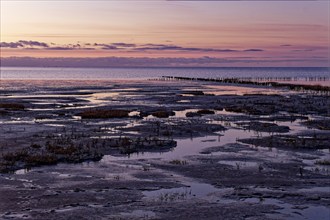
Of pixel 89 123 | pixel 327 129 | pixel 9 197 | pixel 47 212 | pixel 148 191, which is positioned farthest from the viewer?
pixel 89 123

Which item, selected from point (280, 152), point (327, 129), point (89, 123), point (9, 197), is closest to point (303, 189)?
point (280, 152)

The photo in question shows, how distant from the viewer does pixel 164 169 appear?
70.7 ft

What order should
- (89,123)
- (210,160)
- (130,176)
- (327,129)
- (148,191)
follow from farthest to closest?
(89,123)
(327,129)
(210,160)
(130,176)
(148,191)

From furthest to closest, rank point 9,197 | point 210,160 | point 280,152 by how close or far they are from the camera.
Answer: point 280,152, point 210,160, point 9,197

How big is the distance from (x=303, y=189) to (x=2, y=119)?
2866cm

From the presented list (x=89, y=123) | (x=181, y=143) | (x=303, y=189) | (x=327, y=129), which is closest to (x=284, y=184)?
(x=303, y=189)

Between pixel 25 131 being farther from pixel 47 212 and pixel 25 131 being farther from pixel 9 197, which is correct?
pixel 47 212

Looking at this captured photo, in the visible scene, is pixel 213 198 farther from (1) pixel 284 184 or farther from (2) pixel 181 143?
(2) pixel 181 143

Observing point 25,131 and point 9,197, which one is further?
point 25,131

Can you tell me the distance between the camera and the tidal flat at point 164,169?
15.6 metres

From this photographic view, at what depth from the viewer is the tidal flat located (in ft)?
51.3

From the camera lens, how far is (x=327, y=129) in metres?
35.2

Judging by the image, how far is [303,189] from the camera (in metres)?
18.2

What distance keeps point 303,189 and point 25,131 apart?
20433 millimetres
